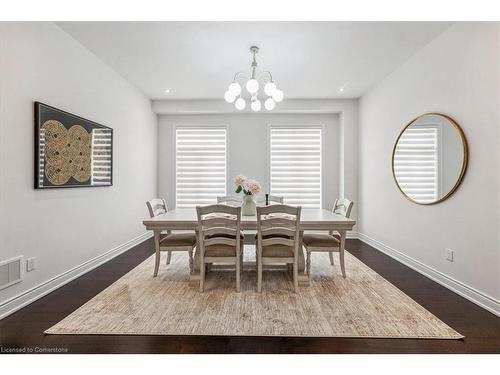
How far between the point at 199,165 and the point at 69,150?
9.67 feet

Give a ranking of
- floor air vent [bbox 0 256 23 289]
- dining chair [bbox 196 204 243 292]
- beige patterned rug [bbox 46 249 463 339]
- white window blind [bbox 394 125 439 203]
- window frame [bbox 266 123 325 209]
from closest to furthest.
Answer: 1. beige patterned rug [bbox 46 249 463 339]
2. floor air vent [bbox 0 256 23 289]
3. dining chair [bbox 196 204 243 292]
4. white window blind [bbox 394 125 439 203]
5. window frame [bbox 266 123 325 209]

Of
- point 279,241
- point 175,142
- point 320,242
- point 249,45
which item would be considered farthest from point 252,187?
point 175,142

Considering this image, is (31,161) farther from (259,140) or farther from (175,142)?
(259,140)

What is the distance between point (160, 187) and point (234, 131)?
6.39ft

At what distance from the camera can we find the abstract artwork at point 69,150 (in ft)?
8.74

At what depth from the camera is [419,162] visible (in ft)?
11.3

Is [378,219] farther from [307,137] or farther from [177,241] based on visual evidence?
[177,241]

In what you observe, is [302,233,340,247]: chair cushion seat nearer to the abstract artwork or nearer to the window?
the abstract artwork

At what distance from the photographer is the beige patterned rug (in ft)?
6.81

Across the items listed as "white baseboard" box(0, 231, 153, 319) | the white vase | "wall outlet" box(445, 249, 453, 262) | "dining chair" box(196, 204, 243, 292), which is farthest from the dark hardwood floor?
the white vase

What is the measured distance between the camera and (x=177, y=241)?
3154 mm

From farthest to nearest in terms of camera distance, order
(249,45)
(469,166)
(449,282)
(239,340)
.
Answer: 1. (249,45)
2. (449,282)
3. (469,166)
4. (239,340)

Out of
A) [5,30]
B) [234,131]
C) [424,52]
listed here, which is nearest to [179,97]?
[234,131]

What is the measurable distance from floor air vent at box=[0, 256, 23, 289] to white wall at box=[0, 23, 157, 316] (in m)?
0.05
